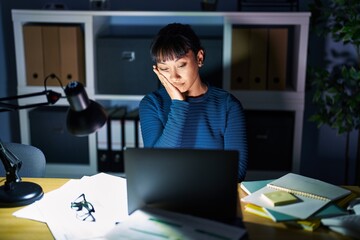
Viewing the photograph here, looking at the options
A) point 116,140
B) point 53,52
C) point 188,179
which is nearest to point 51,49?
point 53,52

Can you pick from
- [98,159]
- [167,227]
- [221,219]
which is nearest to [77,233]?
[167,227]

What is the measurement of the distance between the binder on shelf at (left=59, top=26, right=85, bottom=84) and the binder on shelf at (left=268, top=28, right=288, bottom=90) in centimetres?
109

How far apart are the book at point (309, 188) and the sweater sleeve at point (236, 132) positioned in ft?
0.87

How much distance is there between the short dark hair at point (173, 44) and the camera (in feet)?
5.99

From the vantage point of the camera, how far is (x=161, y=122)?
6.43 feet

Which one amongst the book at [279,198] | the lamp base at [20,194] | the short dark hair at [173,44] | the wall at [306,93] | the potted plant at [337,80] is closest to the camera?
the book at [279,198]

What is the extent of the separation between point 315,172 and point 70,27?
182 cm

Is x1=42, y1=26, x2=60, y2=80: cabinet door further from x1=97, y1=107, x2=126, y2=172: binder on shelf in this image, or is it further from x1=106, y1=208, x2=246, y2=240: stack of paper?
x1=106, y1=208, x2=246, y2=240: stack of paper

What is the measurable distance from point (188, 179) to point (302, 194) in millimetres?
427

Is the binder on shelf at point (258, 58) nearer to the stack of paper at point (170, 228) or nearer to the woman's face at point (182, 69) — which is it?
the woman's face at point (182, 69)

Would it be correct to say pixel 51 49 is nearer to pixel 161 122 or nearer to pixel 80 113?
pixel 161 122

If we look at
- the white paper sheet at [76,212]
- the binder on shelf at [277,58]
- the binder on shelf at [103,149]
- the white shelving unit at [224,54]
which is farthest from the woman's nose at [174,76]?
the binder on shelf at [103,149]

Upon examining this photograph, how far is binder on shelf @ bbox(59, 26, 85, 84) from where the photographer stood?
281cm

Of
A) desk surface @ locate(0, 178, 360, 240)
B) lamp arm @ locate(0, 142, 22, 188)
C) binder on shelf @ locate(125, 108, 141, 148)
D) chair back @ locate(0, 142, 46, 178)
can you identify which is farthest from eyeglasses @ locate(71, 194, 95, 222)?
binder on shelf @ locate(125, 108, 141, 148)
